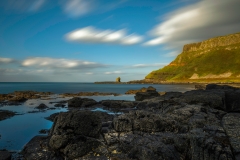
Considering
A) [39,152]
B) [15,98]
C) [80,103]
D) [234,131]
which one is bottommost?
[39,152]

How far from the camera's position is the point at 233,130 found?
11.3m

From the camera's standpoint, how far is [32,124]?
24281 mm

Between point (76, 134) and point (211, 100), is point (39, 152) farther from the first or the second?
point (211, 100)

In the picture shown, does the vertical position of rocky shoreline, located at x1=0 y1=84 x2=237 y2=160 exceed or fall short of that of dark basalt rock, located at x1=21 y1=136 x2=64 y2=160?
it exceeds it

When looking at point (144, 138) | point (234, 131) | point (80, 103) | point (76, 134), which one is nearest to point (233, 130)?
point (234, 131)

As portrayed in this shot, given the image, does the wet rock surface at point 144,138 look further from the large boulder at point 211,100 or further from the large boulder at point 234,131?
the large boulder at point 211,100

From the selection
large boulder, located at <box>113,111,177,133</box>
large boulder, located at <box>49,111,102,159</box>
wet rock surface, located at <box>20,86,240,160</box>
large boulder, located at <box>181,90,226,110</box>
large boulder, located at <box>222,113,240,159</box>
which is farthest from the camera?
large boulder, located at <box>181,90,226,110</box>

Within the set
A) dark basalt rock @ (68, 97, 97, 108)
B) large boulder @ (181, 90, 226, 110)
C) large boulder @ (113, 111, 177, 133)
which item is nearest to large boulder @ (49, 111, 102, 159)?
large boulder @ (113, 111, 177, 133)

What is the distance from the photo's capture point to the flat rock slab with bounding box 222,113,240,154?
958 centimetres

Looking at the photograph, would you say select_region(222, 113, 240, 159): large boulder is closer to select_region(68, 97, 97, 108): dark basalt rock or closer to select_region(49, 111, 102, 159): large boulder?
select_region(49, 111, 102, 159): large boulder

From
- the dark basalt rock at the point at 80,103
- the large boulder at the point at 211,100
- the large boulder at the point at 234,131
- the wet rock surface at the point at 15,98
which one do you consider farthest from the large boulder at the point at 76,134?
the wet rock surface at the point at 15,98

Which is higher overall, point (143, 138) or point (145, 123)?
point (145, 123)

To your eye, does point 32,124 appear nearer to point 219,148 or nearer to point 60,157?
point 60,157

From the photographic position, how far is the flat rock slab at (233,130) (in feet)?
31.4
